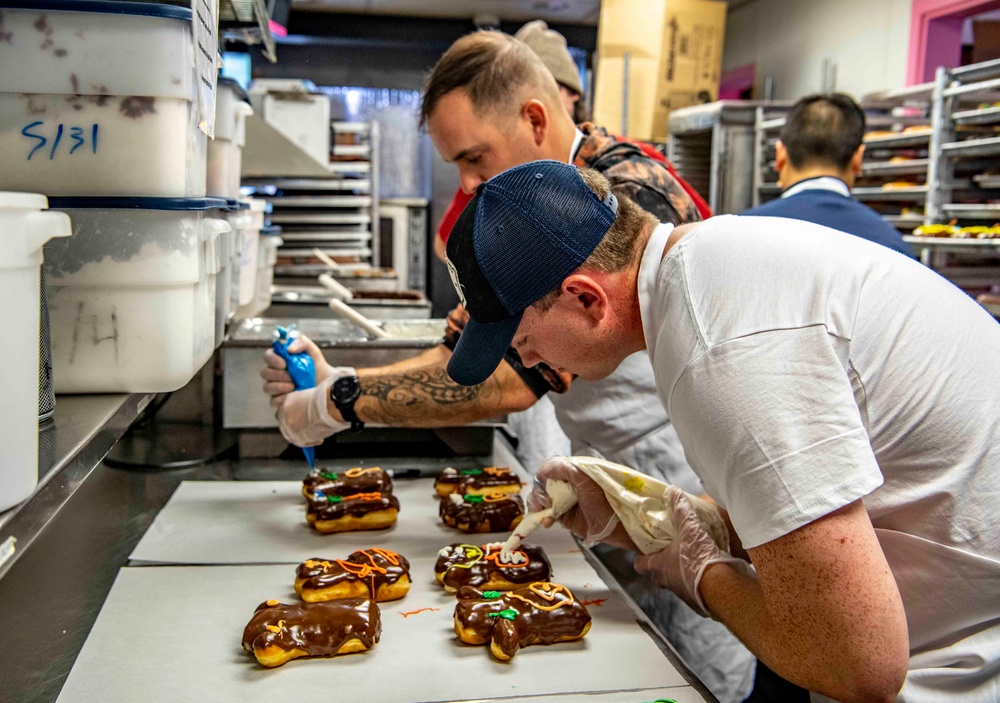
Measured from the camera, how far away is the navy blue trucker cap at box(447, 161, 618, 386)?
114 centimetres

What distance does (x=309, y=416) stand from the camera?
201 centimetres

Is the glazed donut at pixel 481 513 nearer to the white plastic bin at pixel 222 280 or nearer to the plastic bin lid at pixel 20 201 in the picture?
the white plastic bin at pixel 222 280

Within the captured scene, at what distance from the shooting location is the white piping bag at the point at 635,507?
5.14ft

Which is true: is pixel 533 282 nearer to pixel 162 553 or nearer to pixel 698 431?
pixel 698 431

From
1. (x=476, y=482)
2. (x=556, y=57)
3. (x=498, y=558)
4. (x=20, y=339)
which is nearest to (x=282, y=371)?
(x=476, y=482)

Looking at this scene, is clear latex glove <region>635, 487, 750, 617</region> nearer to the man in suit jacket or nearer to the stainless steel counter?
the stainless steel counter

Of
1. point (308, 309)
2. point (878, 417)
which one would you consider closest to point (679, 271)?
point (878, 417)

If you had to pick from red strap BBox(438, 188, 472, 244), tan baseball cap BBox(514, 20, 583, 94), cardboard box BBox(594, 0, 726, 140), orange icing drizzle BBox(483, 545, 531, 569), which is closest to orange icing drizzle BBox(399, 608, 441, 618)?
orange icing drizzle BBox(483, 545, 531, 569)

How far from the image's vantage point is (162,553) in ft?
5.70

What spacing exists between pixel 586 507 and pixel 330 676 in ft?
1.92

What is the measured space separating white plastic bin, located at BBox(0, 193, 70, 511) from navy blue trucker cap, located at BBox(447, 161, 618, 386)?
0.51 m

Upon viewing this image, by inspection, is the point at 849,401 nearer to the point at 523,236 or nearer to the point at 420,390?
the point at 523,236

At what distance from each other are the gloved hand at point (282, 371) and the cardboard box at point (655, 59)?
15.3 feet

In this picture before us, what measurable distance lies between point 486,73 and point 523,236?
3.19 feet
